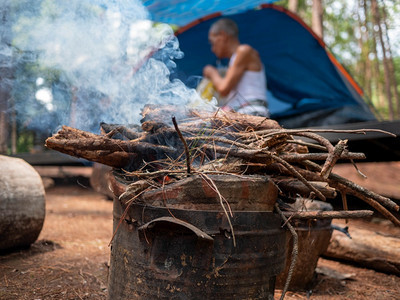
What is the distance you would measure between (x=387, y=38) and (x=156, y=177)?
7.46 meters

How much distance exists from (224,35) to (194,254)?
4.14 meters

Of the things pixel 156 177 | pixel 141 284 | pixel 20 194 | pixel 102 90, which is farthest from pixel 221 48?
pixel 141 284

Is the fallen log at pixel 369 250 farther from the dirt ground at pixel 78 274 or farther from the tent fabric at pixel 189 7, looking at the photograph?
the tent fabric at pixel 189 7

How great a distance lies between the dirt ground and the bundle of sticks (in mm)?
478

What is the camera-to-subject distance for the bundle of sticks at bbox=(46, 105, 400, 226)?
6.39 feet

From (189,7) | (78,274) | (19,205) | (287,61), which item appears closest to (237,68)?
(189,7)

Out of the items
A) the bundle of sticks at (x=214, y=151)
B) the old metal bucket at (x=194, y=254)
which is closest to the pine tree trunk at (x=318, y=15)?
the bundle of sticks at (x=214, y=151)

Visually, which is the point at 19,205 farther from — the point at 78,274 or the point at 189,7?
the point at 189,7

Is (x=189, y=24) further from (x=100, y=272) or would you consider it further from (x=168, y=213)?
(x=168, y=213)

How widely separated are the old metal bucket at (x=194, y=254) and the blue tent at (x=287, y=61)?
16.9ft

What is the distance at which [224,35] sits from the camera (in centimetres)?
526

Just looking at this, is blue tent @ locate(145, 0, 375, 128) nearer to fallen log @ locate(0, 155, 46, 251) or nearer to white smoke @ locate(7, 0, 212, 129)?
white smoke @ locate(7, 0, 212, 129)

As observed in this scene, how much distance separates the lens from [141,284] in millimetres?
1802

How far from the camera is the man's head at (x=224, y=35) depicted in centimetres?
523
